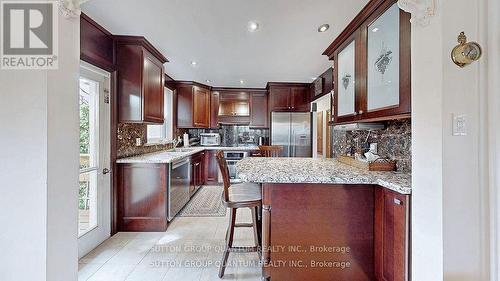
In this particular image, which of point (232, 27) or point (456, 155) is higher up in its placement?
point (232, 27)

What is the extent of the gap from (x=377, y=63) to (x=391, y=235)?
1286 mm

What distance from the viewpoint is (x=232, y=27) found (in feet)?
8.34

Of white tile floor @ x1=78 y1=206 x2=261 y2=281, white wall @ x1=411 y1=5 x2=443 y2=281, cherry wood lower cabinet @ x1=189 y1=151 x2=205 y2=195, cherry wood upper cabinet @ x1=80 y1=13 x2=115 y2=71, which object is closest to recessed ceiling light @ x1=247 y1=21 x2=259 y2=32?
white wall @ x1=411 y1=5 x2=443 y2=281

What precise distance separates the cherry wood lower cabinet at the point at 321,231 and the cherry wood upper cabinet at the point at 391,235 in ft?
0.20

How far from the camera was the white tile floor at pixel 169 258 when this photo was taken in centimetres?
215

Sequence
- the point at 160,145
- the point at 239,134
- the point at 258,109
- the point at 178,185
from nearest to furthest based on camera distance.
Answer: the point at 178,185, the point at 160,145, the point at 258,109, the point at 239,134

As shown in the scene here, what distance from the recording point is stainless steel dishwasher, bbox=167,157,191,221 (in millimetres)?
3229

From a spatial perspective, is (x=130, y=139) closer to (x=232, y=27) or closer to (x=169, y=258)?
(x=169, y=258)

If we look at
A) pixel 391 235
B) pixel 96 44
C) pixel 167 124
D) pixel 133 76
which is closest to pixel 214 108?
pixel 167 124

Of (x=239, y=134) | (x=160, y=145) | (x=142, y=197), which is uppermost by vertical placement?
(x=239, y=134)

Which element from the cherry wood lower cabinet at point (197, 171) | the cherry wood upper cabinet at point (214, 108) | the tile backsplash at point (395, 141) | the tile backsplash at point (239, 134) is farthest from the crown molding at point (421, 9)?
the tile backsplash at point (239, 134)

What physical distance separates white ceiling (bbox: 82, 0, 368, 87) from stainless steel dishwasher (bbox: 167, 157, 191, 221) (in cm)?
160

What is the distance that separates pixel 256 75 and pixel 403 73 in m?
3.20

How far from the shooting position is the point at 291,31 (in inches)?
103
